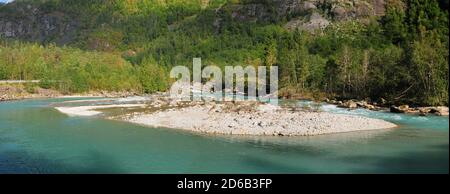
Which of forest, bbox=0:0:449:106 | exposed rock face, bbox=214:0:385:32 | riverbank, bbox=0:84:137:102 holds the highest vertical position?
exposed rock face, bbox=214:0:385:32

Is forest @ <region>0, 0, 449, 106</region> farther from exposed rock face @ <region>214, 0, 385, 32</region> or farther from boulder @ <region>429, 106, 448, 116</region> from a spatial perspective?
exposed rock face @ <region>214, 0, 385, 32</region>

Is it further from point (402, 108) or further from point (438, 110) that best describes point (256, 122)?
point (438, 110)

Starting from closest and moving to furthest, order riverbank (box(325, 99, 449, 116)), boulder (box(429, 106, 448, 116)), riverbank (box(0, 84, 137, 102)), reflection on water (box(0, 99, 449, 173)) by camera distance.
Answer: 1. reflection on water (box(0, 99, 449, 173))
2. boulder (box(429, 106, 448, 116))
3. riverbank (box(325, 99, 449, 116))
4. riverbank (box(0, 84, 137, 102))

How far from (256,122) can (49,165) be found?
17779 mm

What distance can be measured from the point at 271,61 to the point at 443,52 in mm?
54452

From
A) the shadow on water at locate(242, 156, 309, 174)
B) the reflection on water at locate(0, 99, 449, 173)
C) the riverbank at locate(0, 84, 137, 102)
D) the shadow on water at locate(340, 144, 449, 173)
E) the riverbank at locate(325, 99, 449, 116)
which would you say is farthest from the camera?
the riverbank at locate(0, 84, 137, 102)

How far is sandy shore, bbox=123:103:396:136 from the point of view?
33.6m

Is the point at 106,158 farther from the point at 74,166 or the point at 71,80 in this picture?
the point at 71,80

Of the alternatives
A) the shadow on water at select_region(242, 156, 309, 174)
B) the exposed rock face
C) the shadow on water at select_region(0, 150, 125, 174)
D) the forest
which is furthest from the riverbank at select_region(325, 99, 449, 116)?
the exposed rock face

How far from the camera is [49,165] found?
23391 mm

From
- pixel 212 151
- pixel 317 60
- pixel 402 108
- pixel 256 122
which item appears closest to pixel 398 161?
pixel 212 151

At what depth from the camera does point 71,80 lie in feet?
335

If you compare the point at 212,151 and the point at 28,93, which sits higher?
the point at 212,151
